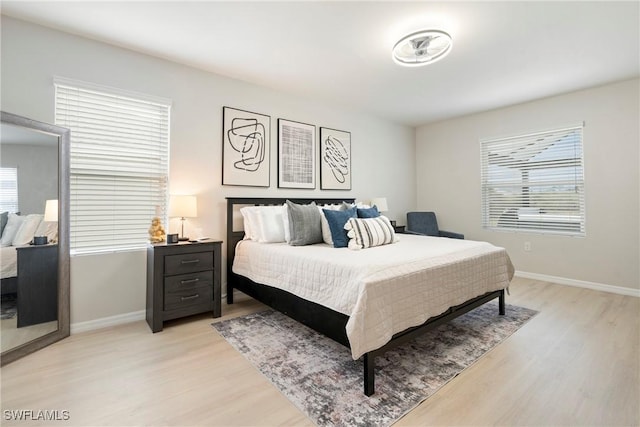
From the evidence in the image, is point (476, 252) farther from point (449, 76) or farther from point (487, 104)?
point (487, 104)

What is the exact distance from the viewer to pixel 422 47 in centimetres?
248

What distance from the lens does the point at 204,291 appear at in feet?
8.97

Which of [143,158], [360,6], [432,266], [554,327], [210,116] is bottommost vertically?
[554,327]

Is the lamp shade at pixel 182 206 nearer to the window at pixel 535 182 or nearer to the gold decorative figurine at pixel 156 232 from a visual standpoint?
the gold decorative figurine at pixel 156 232

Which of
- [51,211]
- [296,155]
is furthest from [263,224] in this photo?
[51,211]

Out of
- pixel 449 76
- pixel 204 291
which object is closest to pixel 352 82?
pixel 449 76

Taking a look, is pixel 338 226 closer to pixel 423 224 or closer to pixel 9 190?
pixel 9 190

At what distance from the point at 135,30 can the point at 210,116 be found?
0.97m

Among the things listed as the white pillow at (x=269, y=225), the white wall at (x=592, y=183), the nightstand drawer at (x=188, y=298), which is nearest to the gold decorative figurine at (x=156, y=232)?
the nightstand drawer at (x=188, y=298)

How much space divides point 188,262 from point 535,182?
471 cm

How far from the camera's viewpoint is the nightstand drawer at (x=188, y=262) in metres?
2.54

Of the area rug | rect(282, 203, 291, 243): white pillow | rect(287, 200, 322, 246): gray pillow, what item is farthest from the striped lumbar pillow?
the area rug

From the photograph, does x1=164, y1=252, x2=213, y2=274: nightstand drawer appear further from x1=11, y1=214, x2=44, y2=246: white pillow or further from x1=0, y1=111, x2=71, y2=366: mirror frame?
x1=11, y1=214, x2=44, y2=246: white pillow

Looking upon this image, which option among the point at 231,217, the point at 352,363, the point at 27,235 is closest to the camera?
the point at 352,363
